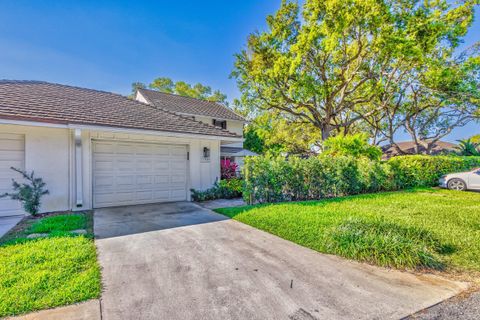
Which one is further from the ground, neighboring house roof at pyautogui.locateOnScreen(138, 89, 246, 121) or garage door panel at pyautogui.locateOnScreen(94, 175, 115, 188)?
neighboring house roof at pyautogui.locateOnScreen(138, 89, 246, 121)

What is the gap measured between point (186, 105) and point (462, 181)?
18.1 meters

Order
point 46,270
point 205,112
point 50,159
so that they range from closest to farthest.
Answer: point 46,270 < point 50,159 < point 205,112

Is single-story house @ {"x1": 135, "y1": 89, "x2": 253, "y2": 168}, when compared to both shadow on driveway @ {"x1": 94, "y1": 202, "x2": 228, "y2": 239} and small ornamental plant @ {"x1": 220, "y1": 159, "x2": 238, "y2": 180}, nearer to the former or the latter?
small ornamental plant @ {"x1": 220, "y1": 159, "x2": 238, "y2": 180}

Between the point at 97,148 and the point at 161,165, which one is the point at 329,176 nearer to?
the point at 161,165

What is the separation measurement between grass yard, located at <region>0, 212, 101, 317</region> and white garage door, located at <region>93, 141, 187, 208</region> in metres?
2.71

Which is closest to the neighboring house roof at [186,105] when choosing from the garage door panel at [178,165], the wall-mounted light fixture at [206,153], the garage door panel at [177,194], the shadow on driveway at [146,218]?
the wall-mounted light fixture at [206,153]

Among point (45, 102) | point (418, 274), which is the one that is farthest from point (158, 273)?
point (45, 102)

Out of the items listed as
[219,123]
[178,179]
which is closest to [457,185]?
[178,179]

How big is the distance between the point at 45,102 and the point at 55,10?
3777 mm

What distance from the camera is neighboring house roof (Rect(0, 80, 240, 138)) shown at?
22.3ft

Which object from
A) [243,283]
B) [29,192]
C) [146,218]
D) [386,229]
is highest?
[29,192]

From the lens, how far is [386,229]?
14.6ft

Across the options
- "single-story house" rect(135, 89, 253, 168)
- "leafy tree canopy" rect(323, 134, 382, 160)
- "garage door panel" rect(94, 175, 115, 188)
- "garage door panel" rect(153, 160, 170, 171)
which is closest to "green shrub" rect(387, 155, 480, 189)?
"leafy tree canopy" rect(323, 134, 382, 160)

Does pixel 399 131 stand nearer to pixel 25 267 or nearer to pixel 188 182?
pixel 188 182
